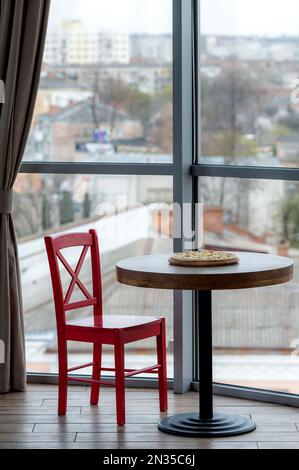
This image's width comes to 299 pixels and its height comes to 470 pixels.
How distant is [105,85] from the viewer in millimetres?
5191

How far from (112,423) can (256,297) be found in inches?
39.0

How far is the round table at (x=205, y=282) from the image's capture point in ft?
13.2

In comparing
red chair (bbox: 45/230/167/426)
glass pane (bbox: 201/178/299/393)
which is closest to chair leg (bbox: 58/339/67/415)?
red chair (bbox: 45/230/167/426)

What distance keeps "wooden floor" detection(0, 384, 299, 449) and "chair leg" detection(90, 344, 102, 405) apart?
0.05 metres

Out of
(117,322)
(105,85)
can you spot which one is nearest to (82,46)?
(105,85)

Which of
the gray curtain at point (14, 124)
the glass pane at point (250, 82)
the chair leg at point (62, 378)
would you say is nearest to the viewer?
the chair leg at point (62, 378)

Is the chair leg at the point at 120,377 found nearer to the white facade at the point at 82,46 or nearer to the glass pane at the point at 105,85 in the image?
the glass pane at the point at 105,85

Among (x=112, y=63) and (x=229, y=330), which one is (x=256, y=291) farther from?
(x=112, y=63)

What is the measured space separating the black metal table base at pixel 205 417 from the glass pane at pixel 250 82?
912 mm

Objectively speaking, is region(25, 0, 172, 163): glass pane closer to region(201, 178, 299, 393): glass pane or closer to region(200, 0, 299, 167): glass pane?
region(200, 0, 299, 167): glass pane

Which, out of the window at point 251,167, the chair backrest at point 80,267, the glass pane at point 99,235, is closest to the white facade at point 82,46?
the window at point 251,167

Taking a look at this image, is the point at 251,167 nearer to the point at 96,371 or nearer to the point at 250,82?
the point at 250,82
